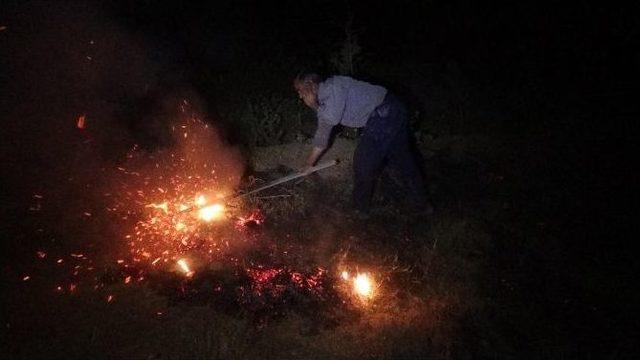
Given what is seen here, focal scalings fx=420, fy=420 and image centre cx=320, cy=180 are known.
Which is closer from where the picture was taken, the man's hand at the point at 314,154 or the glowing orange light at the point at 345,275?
the glowing orange light at the point at 345,275

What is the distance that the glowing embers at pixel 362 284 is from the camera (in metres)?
4.25

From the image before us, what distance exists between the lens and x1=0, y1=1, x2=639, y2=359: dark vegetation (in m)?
3.96

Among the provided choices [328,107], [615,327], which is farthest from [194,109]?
[615,327]

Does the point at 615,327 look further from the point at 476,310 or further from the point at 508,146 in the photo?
the point at 508,146

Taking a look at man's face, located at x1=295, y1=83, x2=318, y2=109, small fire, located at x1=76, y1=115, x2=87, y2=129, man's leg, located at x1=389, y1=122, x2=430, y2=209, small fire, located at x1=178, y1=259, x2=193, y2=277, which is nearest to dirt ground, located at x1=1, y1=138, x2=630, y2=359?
small fire, located at x1=178, y1=259, x2=193, y2=277

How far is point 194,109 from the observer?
25.1 ft

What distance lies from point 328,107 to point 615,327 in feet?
11.3

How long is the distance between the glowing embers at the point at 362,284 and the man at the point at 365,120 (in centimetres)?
116

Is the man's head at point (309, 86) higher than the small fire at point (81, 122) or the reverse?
higher

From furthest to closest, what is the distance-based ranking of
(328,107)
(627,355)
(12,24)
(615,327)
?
Answer: (12,24)
(328,107)
(615,327)
(627,355)

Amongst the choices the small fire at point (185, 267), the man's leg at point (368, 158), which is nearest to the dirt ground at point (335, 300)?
the small fire at point (185, 267)

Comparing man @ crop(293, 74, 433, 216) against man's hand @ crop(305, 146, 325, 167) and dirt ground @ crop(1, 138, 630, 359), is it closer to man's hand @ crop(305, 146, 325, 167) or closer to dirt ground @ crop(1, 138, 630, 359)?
man's hand @ crop(305, 146, 325, 167)

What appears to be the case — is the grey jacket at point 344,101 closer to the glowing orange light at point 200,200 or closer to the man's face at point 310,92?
the man's face at point 310,92

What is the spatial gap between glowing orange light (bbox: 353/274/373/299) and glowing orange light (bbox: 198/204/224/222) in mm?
2091
